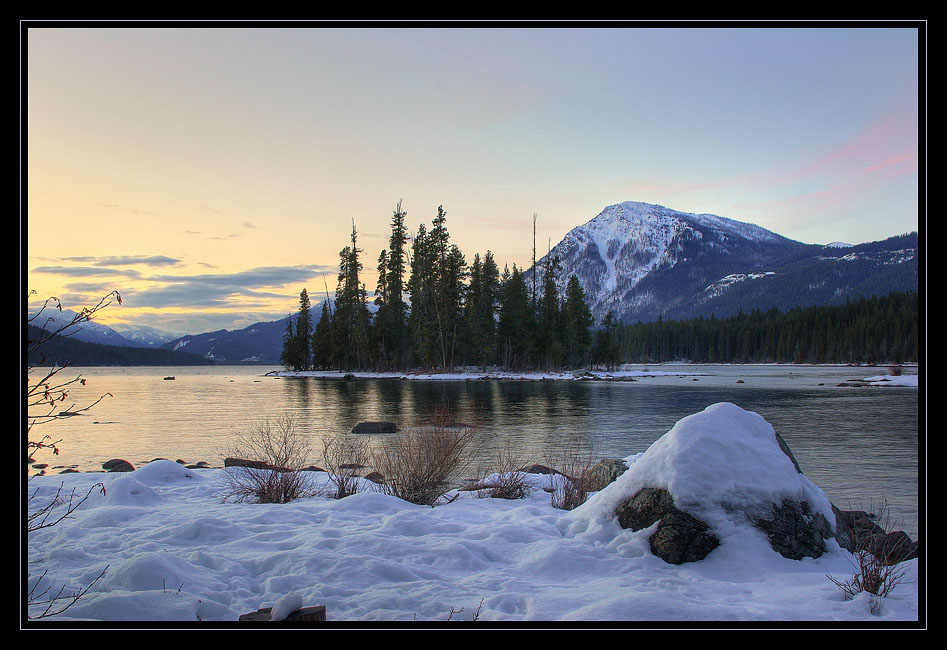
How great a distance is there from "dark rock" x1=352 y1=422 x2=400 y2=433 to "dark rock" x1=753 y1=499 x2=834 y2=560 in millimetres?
15905

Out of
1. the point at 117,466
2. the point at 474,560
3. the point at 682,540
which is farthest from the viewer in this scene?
the point at 117,466

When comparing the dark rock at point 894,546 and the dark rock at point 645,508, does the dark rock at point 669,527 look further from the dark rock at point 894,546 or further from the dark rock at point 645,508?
the dark rock at point 894,546

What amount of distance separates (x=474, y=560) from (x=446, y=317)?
196ft

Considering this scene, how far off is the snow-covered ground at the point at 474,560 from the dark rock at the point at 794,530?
101 mm

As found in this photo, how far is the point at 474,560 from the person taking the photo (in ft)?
16.4

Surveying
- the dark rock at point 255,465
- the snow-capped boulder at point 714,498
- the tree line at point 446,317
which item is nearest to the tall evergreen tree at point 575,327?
the tree line at point 446,317

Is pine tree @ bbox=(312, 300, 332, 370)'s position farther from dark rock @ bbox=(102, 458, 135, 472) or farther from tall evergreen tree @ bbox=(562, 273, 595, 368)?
dark rock @ bbox=(102, 458, 135, 472)

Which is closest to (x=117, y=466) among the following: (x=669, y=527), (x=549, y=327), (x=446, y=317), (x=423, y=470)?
(x=423, y=470)

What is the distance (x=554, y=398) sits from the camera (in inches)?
1426

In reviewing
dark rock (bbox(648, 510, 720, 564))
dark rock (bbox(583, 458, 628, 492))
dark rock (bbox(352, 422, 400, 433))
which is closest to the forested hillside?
dark rock (bbox(352, 422, 400, 433))

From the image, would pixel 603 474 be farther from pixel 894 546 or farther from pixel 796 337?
pixel 796 337
